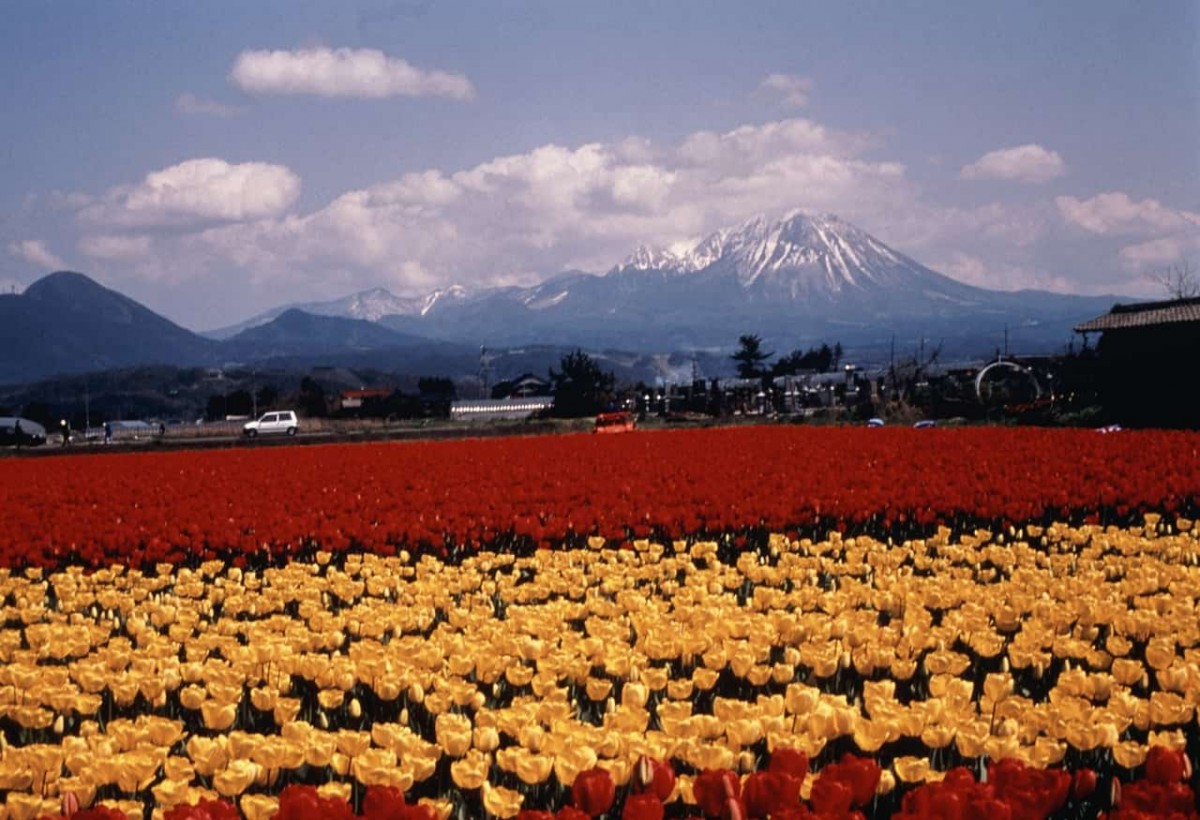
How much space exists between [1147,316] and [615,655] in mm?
31106

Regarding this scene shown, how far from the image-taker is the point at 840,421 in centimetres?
3709

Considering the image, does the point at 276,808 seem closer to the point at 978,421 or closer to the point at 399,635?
the point at 399,635

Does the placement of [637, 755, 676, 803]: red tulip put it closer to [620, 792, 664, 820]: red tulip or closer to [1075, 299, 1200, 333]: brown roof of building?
[620, 792, 664, 820]: red tulip

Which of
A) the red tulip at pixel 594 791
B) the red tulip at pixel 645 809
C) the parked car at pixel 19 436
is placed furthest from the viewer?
the parked car at pixel 19 436

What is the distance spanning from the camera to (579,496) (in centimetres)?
1309

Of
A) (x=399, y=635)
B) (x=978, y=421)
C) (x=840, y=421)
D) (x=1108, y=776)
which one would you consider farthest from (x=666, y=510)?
(x=840, y=421)

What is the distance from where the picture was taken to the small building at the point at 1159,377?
2823 centimetres

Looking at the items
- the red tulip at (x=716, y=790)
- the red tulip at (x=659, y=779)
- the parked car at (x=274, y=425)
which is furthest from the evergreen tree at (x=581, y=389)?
the red tulip at (x=716, y=790)

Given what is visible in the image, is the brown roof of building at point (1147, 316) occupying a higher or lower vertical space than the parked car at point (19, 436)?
higher

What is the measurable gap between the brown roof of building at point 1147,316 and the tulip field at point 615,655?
19903mm

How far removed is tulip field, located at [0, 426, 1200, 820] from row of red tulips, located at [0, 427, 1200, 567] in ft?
0.21

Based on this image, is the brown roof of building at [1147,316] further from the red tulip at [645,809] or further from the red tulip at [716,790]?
the red tulip at [645,809]

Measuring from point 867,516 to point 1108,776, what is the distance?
743 centimetres

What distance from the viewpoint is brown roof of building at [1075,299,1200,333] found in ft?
104
